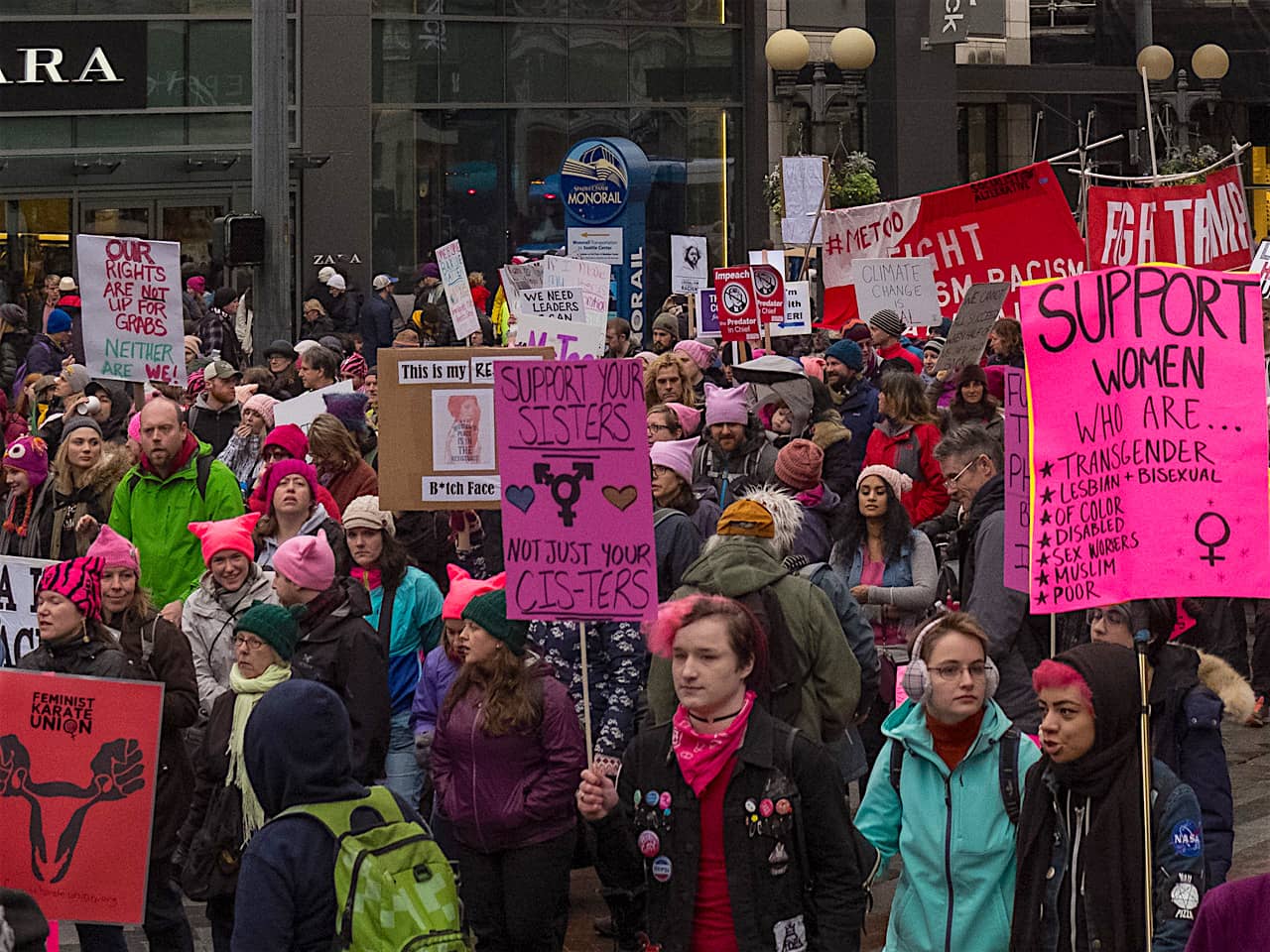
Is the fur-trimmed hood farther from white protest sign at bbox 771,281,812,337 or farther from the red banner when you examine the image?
white protest sign at bbox 771,281,812,337

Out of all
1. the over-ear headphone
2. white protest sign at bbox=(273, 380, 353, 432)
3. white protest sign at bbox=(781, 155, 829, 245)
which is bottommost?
the over-ear headphone

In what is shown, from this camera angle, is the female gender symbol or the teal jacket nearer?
the teal jacket

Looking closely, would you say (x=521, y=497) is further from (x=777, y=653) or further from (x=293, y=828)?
(x=293, y=828)

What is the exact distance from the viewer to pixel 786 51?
2925 centimetres

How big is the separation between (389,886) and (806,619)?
8.66 ft

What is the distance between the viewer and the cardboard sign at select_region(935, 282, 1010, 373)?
43.9ft

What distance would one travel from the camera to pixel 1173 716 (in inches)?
226

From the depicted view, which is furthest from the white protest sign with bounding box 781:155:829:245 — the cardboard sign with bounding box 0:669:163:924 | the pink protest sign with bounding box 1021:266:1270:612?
the pink protest sign with bounding box 1021:266:1270:612

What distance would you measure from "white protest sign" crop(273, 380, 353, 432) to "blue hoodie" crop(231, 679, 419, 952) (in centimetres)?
731

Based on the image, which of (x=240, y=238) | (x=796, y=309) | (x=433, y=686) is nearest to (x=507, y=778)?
(x=433, y=686)

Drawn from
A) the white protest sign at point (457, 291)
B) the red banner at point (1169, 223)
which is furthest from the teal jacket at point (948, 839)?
the white protest sign at point (457, 291)

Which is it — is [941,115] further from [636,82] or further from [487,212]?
[487,212]

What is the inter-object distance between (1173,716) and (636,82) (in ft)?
87.0

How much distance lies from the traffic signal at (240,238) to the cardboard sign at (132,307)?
4480 millimetres
